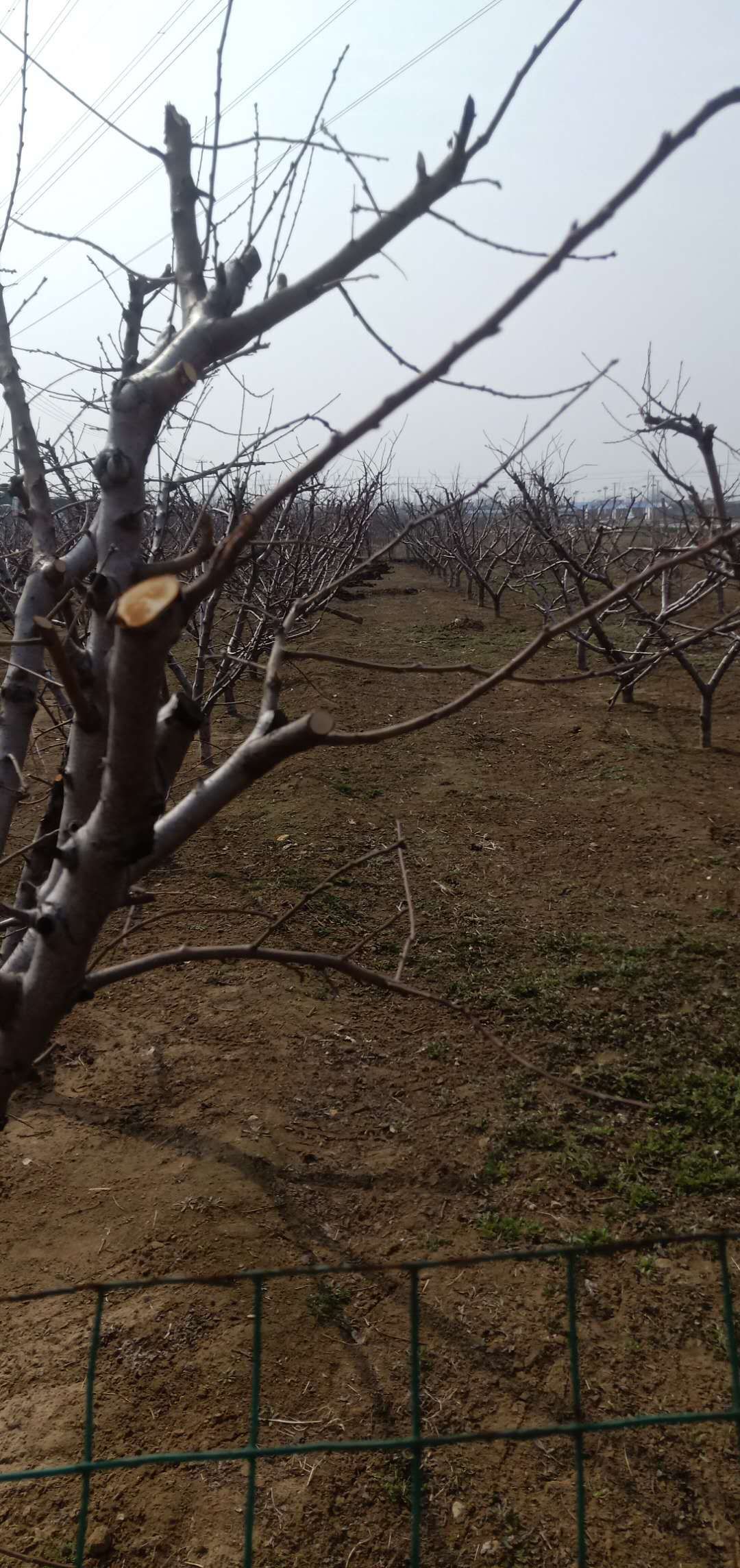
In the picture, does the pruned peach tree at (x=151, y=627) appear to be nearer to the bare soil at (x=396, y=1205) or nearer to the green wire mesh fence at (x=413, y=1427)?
the green wire mesh fence at (x=413, y=1427)

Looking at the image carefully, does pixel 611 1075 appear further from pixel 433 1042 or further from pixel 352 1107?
pixel 352 1107

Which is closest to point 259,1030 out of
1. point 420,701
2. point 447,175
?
point 447,175

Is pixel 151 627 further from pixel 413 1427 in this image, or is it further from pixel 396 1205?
pixel 396 1205

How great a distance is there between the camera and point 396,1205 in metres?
2.34

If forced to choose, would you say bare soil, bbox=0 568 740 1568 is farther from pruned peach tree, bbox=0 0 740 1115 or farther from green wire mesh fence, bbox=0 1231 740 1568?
pruned peach tree, bbox=0 0 740 1115

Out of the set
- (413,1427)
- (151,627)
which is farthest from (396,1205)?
(151,627)

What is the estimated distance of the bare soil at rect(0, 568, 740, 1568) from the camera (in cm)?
165

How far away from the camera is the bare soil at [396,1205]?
165 centimetres

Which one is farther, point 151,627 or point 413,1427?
point 413,1427

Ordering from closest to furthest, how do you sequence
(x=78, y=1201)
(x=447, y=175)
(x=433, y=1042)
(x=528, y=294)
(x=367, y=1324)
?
1. (x=528, y=294)
2. (x=447, y=175)
3. (x=367, y=1324)
4. (x=78, y=1201)
5. (x=433, y=1042)

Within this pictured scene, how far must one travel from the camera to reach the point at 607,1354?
192 centimetres

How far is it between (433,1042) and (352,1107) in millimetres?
437

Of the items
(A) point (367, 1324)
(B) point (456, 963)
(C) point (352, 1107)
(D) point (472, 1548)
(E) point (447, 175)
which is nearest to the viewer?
(E) point (447, 175)

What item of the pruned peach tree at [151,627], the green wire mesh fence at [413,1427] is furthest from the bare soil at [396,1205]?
the pruned peach tree at [151,627]
